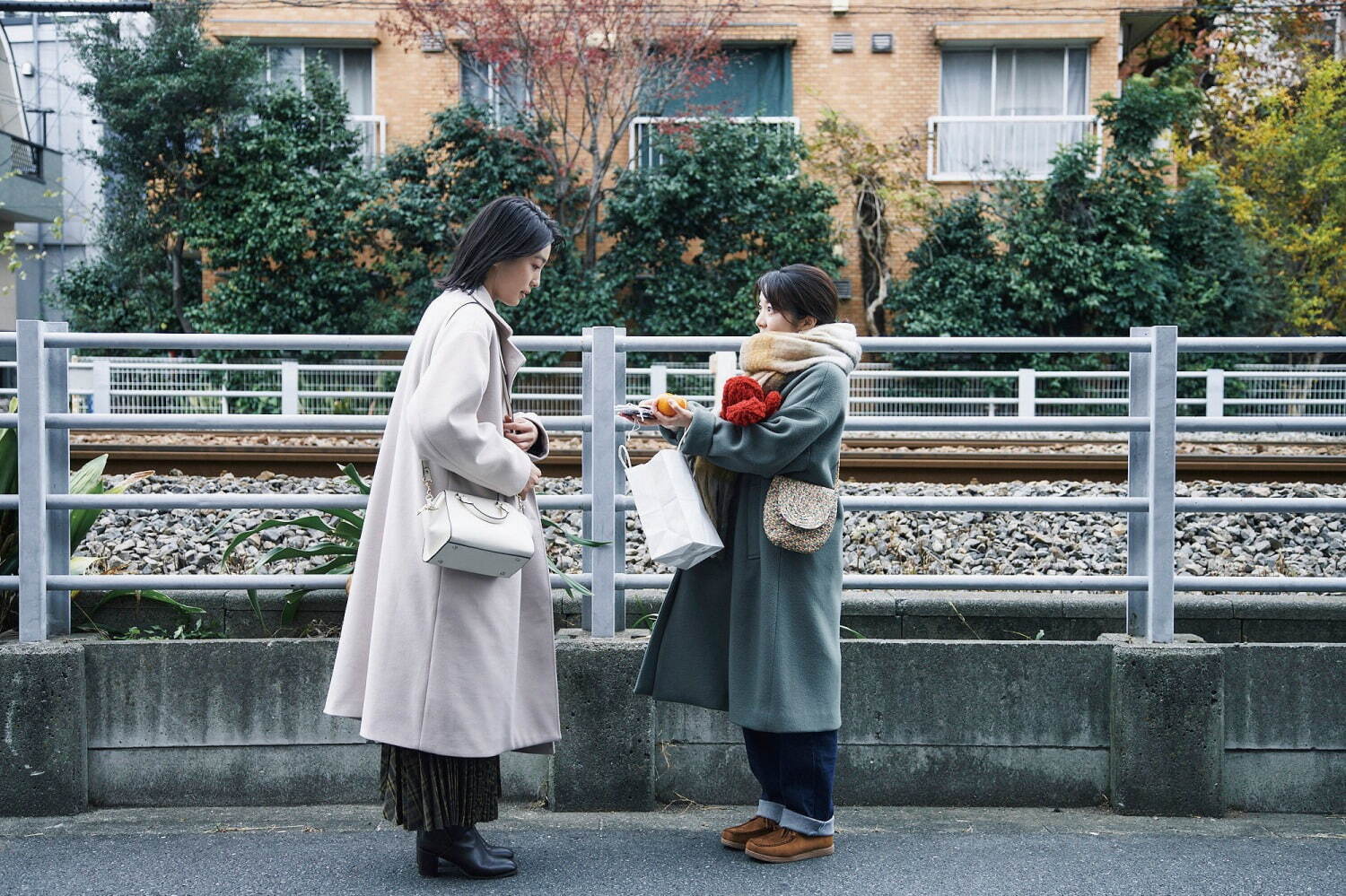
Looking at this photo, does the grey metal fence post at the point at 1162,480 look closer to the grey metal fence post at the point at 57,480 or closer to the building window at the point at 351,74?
the grey metal fence post at the point at 57,480

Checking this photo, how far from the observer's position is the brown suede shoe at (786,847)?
3717 millimetres

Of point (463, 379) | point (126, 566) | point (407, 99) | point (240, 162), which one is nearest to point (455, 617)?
point (463, 379)

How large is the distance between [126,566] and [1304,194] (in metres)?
19.5

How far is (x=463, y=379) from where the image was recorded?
3.30 metres

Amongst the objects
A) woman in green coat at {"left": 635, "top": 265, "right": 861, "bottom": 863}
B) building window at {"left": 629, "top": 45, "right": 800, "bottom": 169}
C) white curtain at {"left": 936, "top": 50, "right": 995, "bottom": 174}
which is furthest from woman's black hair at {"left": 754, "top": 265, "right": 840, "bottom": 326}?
white curtain at {"left": 936, "top": 50, "right": 995, "bottom": 174}

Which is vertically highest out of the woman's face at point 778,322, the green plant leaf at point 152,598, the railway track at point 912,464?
the woman's face at point 778,322

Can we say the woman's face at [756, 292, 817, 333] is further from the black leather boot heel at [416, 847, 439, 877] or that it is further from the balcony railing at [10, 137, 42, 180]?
the balcony railing at [10, 137, 42, 180]

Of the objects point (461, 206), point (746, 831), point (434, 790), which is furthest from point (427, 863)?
point (461, 206)

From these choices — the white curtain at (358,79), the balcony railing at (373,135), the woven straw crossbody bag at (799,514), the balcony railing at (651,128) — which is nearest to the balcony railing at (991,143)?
the balcony railing at (651,128)

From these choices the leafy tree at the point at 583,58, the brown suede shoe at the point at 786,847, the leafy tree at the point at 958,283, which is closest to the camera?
the brown suede shoe at the point at 786,847

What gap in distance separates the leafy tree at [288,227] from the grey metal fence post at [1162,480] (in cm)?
1599

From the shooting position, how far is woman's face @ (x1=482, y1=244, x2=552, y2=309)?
3.54 metres

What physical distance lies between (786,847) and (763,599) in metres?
0.73

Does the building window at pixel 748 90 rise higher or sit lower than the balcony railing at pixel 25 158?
higher
